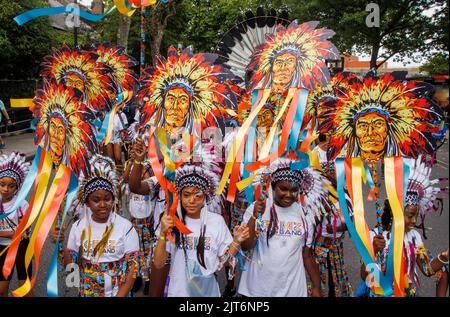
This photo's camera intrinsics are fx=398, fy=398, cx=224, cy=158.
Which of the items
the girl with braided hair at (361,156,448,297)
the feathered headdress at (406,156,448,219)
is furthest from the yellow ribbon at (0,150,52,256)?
the feathered headdress at (406,156,448,219)

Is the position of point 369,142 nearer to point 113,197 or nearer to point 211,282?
point 211,282

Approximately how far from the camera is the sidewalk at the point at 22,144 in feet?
34.9

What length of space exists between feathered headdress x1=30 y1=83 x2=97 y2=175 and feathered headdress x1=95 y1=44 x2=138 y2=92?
1.69 metres

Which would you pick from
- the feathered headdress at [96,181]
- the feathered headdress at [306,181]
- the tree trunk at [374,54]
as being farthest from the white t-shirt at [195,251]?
the tree trunk at [374,54]

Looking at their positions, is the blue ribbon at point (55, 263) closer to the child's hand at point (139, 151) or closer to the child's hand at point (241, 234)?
the child's hand at point (139, 151)

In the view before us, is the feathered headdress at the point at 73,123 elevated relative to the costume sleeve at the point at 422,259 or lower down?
elevated

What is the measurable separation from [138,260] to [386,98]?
75.9 inches

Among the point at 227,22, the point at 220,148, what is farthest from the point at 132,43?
the point at 220,148

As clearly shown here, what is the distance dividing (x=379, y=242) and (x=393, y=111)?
0.83 m

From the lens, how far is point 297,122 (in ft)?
10.7

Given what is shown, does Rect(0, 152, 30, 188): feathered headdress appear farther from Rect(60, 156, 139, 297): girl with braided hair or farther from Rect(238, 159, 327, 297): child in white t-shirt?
Rect(238, 159, 327, 297): child in white t-shirt

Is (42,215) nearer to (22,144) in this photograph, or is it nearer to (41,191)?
(41,191)

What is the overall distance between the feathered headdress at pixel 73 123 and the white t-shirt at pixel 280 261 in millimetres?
1181

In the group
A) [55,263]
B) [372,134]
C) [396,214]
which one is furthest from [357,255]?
[55,263]
